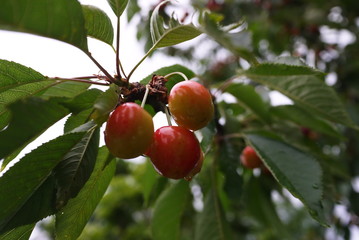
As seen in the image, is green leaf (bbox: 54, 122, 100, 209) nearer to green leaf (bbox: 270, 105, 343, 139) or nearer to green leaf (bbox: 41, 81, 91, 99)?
green leaf (bbox: 41, 81, 91, 99)

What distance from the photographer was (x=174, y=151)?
0.90 metres

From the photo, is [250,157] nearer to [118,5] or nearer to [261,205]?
[261,205]

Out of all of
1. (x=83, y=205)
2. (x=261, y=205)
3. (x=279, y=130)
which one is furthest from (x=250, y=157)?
(x=83, y=205)

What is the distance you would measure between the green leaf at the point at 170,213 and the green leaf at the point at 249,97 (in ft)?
1.43

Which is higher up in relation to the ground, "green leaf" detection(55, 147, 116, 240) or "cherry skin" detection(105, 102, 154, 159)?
"cherry skin" detection(105, 102, 154, 159)

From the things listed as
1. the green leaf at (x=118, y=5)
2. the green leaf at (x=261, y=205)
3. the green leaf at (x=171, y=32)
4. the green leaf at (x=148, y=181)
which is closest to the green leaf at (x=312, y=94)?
the green leaf at (x=171, y=32)

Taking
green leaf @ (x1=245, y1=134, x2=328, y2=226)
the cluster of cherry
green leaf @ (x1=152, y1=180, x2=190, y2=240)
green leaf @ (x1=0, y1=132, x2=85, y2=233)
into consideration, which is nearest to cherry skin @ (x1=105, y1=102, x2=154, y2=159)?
the cluster of cherry

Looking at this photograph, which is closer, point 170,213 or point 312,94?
point 312,94

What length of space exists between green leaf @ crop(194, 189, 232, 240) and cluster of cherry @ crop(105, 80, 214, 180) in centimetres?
71

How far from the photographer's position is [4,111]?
3.39 feet

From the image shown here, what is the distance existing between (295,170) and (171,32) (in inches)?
23.3

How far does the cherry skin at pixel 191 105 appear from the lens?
933 millimetres

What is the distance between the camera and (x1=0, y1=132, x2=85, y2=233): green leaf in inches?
34.2

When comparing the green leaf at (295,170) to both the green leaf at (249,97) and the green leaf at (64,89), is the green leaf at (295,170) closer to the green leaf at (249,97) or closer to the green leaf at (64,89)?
the green leaf at (249,97)
